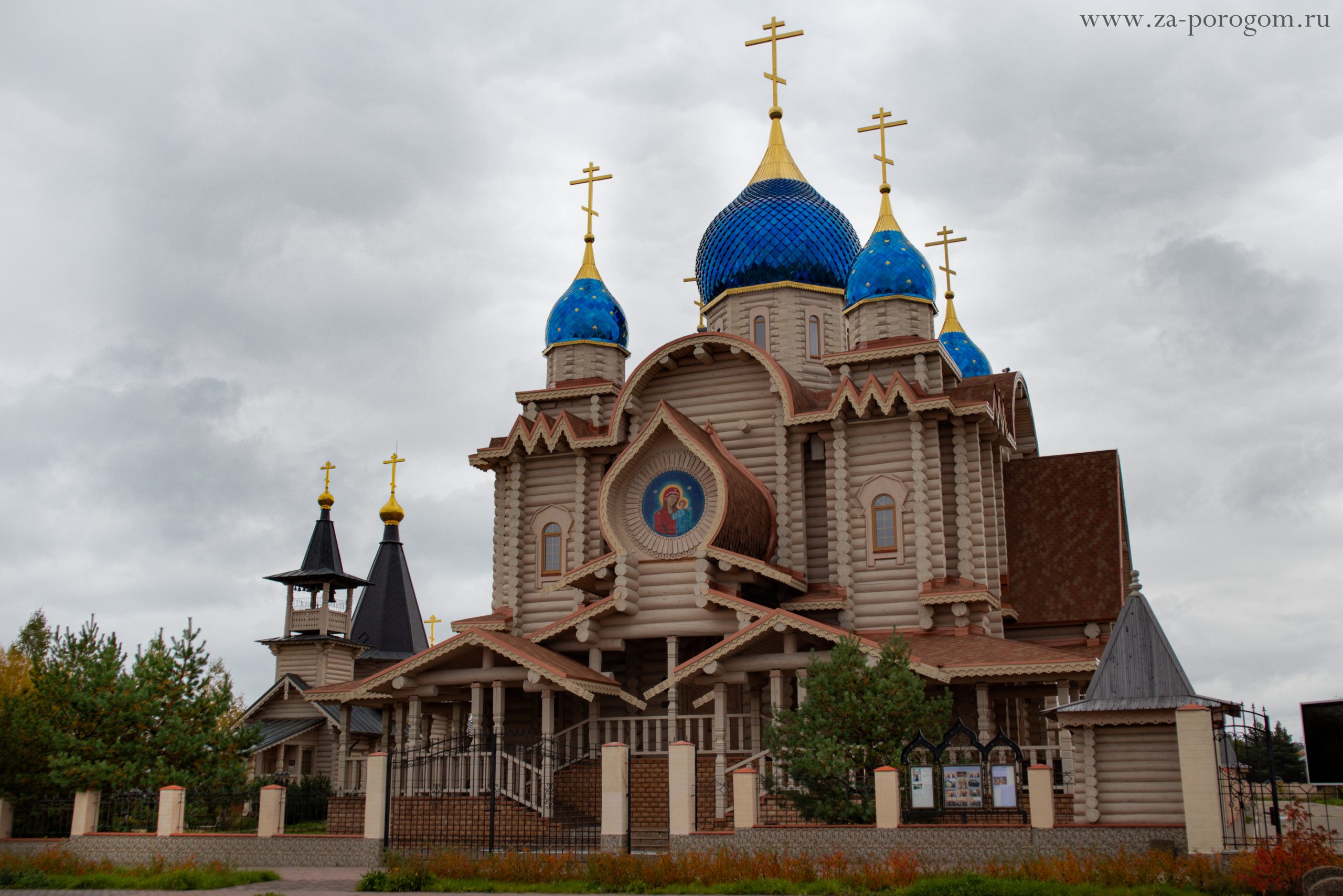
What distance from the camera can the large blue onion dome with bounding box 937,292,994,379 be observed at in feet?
104

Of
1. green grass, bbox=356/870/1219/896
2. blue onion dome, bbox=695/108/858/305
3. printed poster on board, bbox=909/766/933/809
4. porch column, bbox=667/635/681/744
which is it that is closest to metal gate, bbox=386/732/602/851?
porch column, bbox=667/635/681/744

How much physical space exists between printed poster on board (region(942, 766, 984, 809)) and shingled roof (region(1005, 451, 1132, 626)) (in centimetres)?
831

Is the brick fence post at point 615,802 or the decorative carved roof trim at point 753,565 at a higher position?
the decorative carved roof trim at point 753,565

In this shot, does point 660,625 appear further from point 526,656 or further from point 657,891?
point 657,891

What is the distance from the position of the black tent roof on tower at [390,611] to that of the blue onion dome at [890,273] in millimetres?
19485

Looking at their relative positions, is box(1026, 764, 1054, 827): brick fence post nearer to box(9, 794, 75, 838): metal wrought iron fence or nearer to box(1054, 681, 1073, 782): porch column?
box(1054, 681, 1073, 782): porch column

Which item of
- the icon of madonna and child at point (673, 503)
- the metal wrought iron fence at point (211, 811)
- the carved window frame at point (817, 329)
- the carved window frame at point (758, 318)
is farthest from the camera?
the carved window frame at point (758, 318)

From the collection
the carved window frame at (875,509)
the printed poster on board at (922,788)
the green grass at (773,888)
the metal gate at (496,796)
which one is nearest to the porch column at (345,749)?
the metal gate at (496,796)

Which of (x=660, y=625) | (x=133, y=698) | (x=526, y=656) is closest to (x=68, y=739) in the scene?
(x=133, y=698)

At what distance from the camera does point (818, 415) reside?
2325 centimetres

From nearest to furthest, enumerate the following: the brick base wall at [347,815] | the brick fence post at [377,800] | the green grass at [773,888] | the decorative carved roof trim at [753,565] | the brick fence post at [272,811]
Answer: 1. the green grass at [773,888]
2. the brick fence post at [377,800]
3. the brick fence post at [272,811]
4. the brick base wall at [347,815]
5. the decorative carved roof trim at [753,565]

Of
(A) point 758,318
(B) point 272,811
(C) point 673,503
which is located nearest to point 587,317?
(A) point 758,318

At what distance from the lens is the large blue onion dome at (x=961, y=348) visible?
31581mm

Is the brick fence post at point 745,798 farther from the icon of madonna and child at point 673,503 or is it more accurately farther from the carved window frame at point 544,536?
the carved window frame at point 544,536
